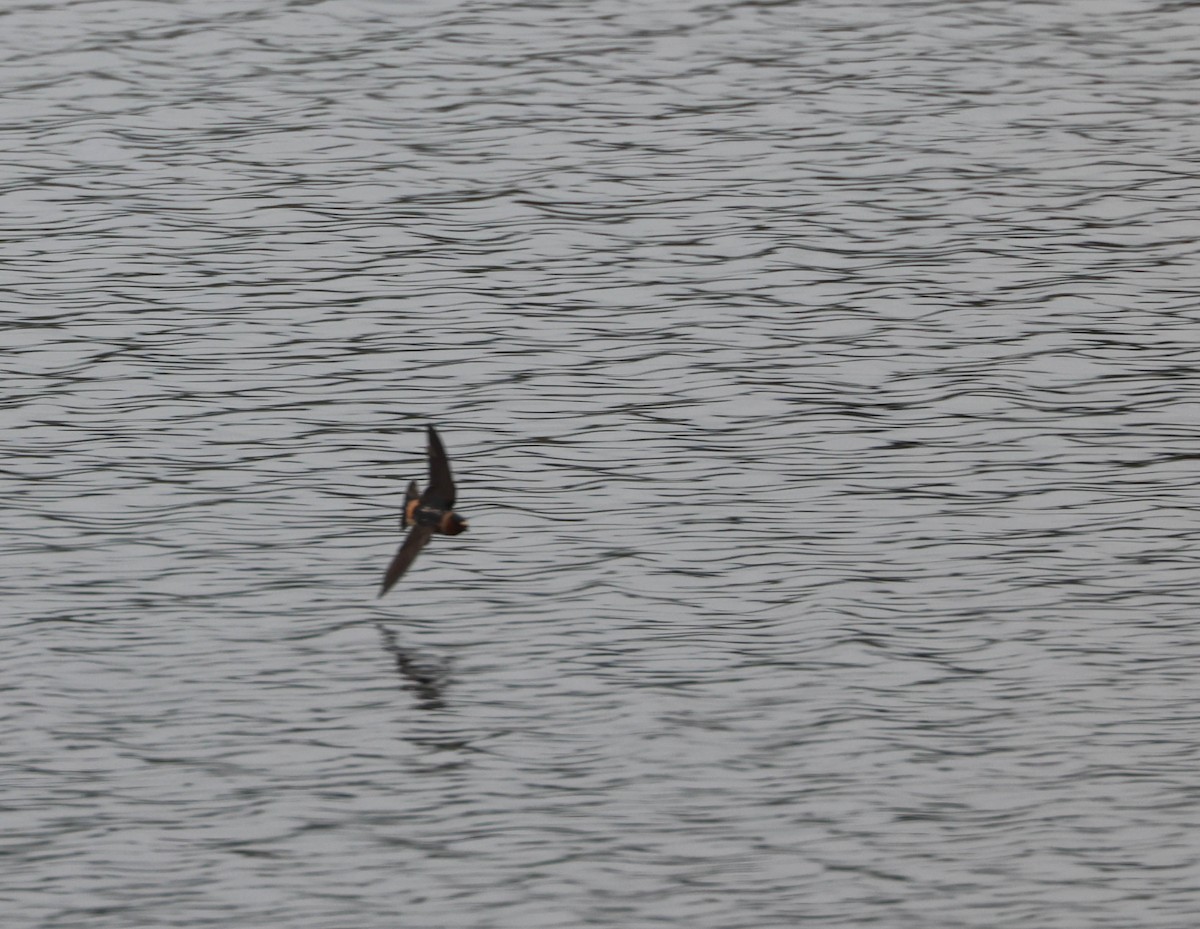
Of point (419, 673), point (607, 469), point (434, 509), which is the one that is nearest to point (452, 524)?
point (434, 509)

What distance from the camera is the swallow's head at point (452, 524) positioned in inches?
840

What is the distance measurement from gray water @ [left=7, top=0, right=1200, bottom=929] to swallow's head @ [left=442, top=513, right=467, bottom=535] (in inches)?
35.8

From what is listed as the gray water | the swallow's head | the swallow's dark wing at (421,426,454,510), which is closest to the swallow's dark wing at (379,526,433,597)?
the swallow's head

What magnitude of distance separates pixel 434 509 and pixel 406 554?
21.8 inches

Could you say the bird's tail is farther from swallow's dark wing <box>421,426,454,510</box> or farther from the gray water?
the gray water

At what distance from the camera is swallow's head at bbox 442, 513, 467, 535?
2134 centimetres

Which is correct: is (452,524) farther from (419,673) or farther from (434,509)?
(419,673)

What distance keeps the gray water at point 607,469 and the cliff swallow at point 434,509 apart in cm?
88

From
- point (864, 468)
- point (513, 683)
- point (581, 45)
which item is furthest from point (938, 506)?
point (581, 45)

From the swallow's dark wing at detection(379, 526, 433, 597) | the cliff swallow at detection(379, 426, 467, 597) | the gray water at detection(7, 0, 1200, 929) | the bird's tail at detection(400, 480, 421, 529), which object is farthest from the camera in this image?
the bird's tail at detection(400, 480, 421, 529)

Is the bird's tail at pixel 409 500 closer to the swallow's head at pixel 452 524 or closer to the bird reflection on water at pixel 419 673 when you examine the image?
the swallow's head at pixel 452 524

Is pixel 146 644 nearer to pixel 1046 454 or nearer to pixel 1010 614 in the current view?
pixel 1010 614

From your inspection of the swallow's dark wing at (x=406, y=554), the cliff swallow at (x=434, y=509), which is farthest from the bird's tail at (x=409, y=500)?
the swallow's dark wing at (x=406, y=554)

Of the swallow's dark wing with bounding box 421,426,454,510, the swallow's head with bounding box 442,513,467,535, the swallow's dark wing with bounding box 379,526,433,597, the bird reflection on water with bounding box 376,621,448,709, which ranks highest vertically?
the swallow's dark wing with bounding box 421,426,454,510
